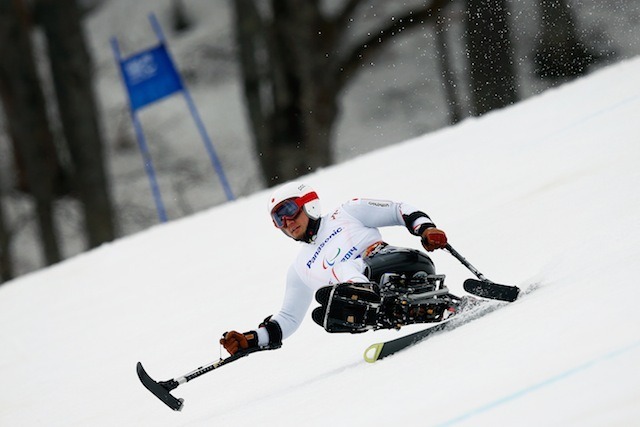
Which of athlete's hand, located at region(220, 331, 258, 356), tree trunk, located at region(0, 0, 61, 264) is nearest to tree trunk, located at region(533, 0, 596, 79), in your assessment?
tree trunk, located at region(0, 0, 61, 264)

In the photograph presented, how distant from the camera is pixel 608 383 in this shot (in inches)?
166

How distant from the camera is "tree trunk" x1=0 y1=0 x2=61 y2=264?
1847 centimetres

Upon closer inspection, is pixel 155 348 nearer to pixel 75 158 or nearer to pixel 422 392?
pixel 422 392

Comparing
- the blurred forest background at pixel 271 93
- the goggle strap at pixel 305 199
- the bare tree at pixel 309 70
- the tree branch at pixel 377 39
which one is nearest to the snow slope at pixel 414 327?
the goggle strap at pixel 305 199

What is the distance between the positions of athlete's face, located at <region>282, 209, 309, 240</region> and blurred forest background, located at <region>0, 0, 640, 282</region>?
31.3 ft

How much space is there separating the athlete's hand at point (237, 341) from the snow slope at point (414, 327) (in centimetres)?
36

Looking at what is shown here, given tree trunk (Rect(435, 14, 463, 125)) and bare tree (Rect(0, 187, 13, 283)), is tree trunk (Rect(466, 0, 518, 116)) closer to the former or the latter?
tree trunk (Rect(435, 14, 463, 125))

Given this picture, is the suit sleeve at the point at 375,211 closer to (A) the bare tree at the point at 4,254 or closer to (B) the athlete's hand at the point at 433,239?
(B) the athlete's hand at the point at 433,239

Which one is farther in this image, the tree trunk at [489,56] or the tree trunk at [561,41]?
the tree trunk at [561,41]

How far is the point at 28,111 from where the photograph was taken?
1862cm

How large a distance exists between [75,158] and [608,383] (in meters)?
14.8

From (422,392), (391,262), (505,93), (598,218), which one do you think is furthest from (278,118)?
(422,392)

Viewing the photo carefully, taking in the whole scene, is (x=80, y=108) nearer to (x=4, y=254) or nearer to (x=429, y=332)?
(x=4, y=254)

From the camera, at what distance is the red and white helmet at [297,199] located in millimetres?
6270
